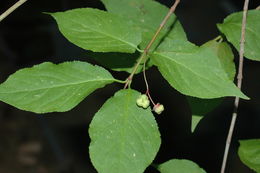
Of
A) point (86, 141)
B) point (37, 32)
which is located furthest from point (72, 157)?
point (37, 32)

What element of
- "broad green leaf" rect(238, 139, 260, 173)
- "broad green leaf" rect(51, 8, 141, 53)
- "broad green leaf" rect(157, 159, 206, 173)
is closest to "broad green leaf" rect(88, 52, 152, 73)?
"broad green leaf" rect(51, 8, 141, 53)

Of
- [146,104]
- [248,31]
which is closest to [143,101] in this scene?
[146,104]

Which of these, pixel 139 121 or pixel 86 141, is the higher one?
pixel 139 121

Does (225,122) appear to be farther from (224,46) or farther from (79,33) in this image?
(79,33)

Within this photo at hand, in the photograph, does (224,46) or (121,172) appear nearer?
(121,172)

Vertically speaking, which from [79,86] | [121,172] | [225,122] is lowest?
[225,122]

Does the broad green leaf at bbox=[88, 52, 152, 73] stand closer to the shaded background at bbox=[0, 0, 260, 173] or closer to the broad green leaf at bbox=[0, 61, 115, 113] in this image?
the broad green leaf at bbox=[0, 61, 115, 113]
